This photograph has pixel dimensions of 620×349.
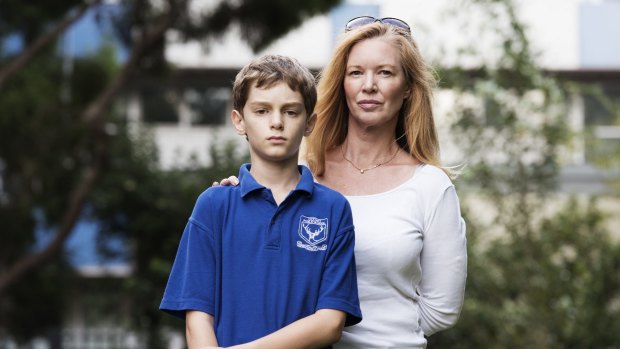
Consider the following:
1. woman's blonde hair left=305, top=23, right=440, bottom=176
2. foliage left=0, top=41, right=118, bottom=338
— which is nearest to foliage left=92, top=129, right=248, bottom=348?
foliage left=0, top=41, right=118, bottom=338

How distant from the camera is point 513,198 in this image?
10656 mm

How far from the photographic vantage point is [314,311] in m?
2.86

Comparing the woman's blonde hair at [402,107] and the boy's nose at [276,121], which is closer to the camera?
the boy's nose at [276,121]

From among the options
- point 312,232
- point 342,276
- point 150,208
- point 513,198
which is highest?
point 312,232

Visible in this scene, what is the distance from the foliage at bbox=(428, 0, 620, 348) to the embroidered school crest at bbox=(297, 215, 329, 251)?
7.53 m

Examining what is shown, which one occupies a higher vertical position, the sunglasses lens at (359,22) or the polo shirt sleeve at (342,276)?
the sunglasses lens at (359,22)

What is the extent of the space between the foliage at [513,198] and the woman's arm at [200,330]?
301 inches

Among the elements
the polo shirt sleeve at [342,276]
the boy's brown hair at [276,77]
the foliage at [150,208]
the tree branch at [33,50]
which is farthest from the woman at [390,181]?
the tree branch at [33,50]

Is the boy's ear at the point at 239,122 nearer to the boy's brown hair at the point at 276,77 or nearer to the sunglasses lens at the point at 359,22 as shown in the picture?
the boy's brown hair at the point at 276,77

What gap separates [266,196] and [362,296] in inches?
20.1

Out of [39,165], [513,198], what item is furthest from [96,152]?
[513,198]

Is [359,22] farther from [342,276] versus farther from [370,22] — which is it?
[342,276]

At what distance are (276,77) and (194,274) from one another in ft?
1.72

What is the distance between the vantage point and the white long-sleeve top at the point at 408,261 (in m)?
3.22
